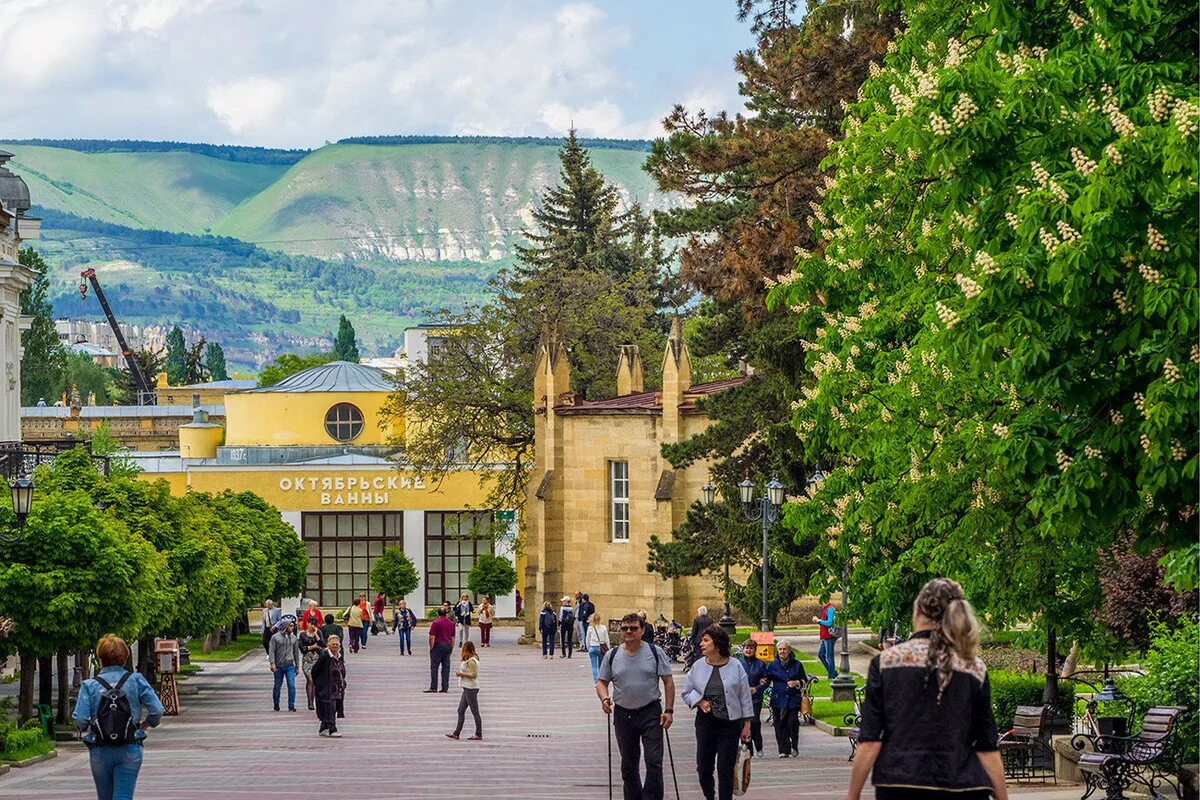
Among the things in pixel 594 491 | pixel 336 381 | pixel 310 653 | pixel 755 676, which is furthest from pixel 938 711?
pixel 336 381

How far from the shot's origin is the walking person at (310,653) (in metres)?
32.8

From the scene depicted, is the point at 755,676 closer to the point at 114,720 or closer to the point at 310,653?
the point at 310,653

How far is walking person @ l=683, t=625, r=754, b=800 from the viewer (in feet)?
57.6

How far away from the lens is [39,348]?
5108 inches

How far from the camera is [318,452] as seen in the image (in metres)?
90.6

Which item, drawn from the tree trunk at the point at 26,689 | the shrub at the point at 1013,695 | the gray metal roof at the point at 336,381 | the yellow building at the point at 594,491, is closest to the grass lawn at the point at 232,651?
the yellow building at the point at 594,491

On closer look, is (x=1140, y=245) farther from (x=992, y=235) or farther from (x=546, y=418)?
(x=546, y=418)

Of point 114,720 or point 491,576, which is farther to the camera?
point 491,576

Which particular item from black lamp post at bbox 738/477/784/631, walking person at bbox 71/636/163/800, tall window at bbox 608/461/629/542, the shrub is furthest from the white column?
walking person at bbox 71/636/163/800

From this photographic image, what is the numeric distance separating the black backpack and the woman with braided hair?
7466 mm

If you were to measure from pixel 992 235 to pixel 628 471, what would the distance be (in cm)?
4449

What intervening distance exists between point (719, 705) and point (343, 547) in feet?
223

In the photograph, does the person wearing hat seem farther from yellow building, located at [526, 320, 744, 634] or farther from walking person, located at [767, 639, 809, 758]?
walking person, located at [767, 639, 809, 758]

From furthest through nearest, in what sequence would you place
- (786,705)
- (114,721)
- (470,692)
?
1. (470,692)
2. (786,705)
3. (114,721)
